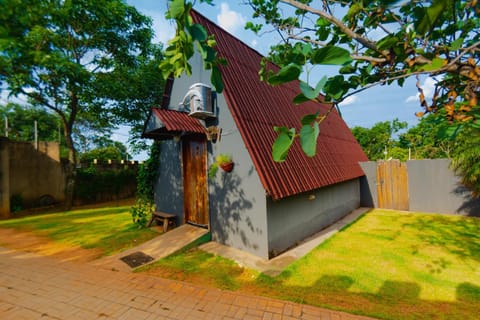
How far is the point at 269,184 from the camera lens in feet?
15.3

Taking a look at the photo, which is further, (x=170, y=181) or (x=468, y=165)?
(x=468, y=165)

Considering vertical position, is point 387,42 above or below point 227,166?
above

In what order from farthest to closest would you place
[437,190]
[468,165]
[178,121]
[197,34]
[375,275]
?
[437,190] → [468,165] → [178,121] → [375,275] → [197,34]

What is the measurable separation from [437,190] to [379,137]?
21240 millimetres

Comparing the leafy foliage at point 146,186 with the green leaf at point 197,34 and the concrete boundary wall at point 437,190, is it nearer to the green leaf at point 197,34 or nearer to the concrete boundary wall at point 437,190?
the green leaf at point 197,34

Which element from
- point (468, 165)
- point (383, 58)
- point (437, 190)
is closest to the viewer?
point (383, 58)

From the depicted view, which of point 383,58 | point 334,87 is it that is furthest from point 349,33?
point 334,87

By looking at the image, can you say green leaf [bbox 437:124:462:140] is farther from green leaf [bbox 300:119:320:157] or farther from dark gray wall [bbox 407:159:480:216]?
dark gray wall [bbox 407:159:480:216]

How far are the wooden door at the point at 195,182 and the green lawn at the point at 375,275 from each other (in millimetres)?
1268

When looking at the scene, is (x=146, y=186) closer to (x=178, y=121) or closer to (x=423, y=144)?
(x=178, y=121)

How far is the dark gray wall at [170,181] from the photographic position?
264 inches

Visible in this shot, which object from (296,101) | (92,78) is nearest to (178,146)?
(296,101)

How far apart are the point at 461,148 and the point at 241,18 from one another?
9409 millimetres

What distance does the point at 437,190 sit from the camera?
898cm
